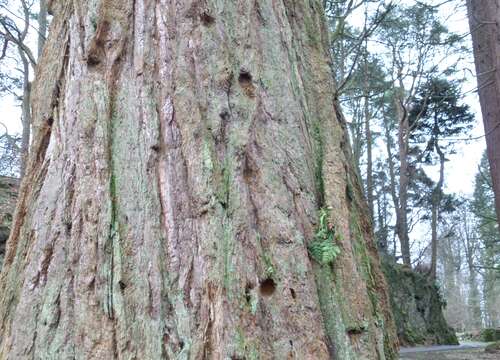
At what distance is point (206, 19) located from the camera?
203 cm

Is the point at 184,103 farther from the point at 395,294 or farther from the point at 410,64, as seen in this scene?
the point at 410,64

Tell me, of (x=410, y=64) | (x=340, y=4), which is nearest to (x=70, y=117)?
(x=340, y=4)

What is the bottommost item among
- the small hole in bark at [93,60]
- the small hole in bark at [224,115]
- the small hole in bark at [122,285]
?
the small hole in bark at [122,285]

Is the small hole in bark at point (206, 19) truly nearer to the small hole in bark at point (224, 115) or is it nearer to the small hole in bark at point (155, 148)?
the small hole in bark at point (224, 115)

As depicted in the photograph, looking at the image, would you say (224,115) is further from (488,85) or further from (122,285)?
(488,85)

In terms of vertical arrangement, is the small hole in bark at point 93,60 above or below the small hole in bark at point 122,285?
above

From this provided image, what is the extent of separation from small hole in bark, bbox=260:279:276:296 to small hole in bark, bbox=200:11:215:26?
111 cm

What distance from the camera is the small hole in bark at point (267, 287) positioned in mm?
1604

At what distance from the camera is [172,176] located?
176 cm

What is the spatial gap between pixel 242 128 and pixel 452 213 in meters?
25.1

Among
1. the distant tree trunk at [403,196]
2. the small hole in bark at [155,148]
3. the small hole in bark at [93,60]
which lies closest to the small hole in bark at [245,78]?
the small hole in bark at [155,148]

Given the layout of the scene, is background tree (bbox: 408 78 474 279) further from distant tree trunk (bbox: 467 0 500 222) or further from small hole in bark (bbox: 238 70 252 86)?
small hole in bark (bbox: 238 70 252 86)

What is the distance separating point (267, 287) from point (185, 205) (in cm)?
41

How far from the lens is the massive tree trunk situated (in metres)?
1.59
